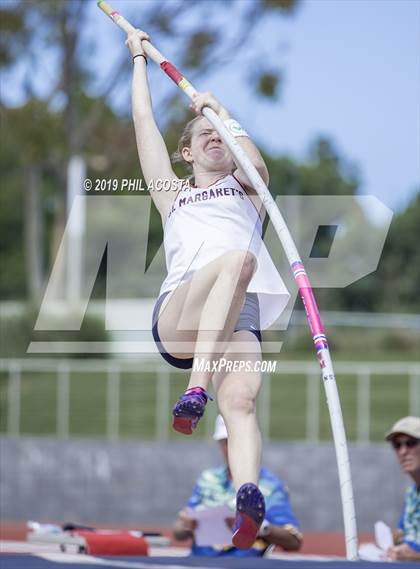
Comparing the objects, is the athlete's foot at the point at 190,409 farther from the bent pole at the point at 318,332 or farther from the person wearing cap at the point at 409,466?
the person wearing cap at the point at 409,466

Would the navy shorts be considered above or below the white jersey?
below

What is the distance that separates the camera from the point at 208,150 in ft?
13.3

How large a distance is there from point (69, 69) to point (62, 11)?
2.37 feet

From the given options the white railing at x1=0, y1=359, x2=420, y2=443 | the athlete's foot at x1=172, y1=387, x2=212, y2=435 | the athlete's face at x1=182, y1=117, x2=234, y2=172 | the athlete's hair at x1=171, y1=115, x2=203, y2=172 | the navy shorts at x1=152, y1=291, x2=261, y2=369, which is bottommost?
the athlete's foot at x1=172, y1=387, x2=212, y2=435

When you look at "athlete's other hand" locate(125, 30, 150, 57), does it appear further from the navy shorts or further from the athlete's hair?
the navy shorts

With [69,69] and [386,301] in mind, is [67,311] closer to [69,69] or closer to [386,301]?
[69,69]

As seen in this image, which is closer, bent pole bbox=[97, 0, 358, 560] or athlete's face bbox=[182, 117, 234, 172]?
bent pole bbox=[97, 0, 358, 560]

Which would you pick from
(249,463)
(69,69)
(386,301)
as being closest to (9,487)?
(69,69)

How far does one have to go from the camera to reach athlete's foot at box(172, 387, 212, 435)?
3676mm

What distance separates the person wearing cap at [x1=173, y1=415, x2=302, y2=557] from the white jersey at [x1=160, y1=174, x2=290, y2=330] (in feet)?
4.11

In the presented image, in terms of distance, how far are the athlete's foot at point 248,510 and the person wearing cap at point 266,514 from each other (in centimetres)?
151

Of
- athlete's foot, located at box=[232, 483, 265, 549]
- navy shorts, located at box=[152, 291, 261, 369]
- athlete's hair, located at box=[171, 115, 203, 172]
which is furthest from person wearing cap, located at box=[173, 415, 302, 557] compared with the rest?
athlete's foot, located at box=[232, 483, 265, 549]

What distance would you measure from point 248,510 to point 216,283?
0.66 m

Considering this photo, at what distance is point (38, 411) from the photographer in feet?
51.6
